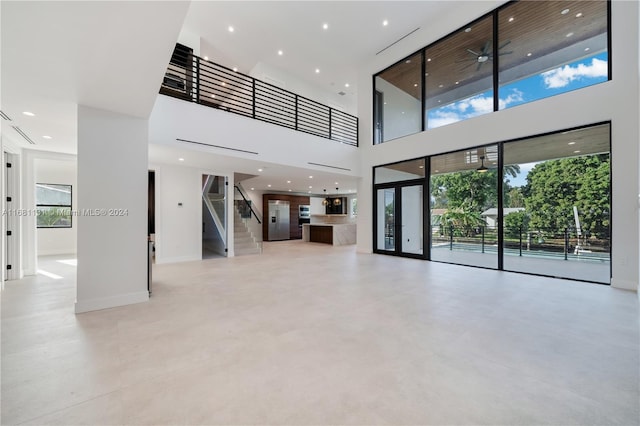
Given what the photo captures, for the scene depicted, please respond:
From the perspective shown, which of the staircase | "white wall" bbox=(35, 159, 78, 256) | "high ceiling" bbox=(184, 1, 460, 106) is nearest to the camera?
"high ceiling" bbox=(184, 1, 460, 106)

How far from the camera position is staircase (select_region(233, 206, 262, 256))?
8695 millimetres

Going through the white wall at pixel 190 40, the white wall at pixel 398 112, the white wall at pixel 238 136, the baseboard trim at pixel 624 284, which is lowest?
the baseboard trim at pixel 624 284

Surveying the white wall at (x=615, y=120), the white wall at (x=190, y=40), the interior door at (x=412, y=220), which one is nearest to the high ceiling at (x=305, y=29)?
the white wall at (x=190, y=40)

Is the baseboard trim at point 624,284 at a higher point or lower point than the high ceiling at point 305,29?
lower

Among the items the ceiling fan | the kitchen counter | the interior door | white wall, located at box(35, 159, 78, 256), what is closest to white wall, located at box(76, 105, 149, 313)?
the interior door

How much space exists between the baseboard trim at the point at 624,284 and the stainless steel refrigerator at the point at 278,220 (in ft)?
38.8

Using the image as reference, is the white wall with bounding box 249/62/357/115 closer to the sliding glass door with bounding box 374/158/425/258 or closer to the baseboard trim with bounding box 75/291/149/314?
the sliding glass door with bounding box 374/158/425/258

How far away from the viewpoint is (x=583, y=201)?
17.1 ft

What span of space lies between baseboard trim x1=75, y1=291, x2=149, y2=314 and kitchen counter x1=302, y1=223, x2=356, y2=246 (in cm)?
825

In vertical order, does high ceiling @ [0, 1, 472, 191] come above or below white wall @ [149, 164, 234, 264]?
above

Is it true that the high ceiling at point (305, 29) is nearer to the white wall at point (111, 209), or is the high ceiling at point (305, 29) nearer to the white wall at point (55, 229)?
the white wall at point (111, 209)

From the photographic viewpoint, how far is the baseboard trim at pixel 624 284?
4.32 m

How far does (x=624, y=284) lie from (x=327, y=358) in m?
5.54

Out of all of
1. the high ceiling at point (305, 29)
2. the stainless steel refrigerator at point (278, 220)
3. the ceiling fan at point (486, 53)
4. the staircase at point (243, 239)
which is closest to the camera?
the ceiling fan at point (486, 53)
